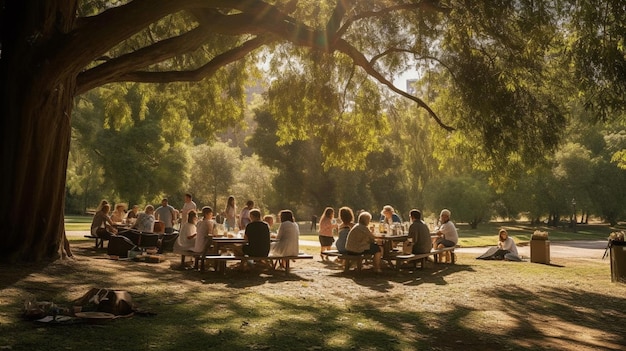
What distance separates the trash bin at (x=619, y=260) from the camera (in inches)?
506

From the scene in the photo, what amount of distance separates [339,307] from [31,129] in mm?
6570

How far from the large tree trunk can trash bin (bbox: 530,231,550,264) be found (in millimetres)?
13007

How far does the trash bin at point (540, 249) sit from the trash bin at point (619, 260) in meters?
3.51

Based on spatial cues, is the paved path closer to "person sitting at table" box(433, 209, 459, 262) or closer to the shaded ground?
"person sitting at table" box(433, 209, 459, 262)

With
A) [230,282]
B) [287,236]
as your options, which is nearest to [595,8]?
[287,236]

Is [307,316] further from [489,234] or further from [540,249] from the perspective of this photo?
[489,234]

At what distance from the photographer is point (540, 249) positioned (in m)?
16.5

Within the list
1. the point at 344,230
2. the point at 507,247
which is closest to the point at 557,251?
the point at 507,247

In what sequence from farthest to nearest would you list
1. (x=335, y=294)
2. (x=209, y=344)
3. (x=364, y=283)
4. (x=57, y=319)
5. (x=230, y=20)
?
(x=230, y=20) → (x=364, y=283) → (x=335, y=294) → (x=57, y=319) → (x=209, y=344)

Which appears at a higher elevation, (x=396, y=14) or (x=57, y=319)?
(x=396, y=14)

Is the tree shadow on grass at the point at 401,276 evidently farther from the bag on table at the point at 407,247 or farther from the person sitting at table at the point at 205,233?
the person sitting at table at the point at 205,233

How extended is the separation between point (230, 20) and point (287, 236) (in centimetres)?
488

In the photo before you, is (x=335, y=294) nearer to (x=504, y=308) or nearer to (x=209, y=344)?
(x=504, y=308)

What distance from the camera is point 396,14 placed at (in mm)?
15336
